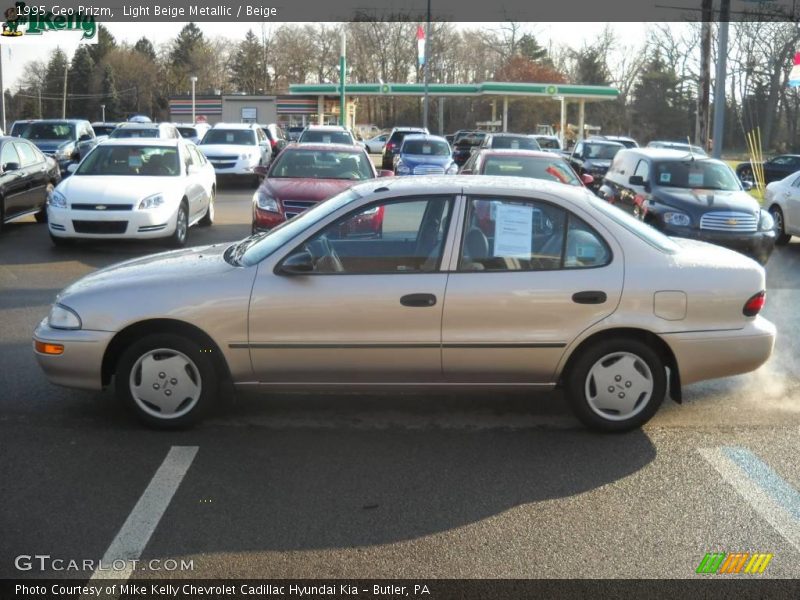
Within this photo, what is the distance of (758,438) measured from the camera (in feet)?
18.7

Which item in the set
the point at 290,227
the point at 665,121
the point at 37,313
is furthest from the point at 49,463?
the point at 665,121

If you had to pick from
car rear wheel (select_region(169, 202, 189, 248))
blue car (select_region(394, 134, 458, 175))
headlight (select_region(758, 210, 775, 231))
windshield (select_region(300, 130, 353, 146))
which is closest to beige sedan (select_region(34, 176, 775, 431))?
headlight (select_region(758, 210, 775, 231))

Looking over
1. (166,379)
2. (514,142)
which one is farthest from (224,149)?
(166,379)

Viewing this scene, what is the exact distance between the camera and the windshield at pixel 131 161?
1358cm

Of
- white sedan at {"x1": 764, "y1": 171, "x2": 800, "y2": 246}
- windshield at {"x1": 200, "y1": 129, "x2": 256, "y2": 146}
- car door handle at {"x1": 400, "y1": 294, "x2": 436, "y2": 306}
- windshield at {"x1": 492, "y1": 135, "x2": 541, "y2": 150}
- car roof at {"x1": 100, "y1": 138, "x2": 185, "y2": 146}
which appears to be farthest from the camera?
windshield at {"x1": 200, "y1": 129, "x2": 256, "y2": 146}

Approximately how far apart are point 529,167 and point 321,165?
3.18 meters

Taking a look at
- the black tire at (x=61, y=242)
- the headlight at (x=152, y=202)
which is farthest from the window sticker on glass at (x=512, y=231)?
the black tire at (x=61, y=242)

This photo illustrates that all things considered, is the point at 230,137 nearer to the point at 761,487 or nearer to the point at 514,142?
the point at 514,142

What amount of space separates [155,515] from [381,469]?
1.29m

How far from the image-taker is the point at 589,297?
546 cm

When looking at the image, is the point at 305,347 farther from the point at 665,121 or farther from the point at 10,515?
the point at 665,121

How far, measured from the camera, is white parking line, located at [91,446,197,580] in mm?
3918

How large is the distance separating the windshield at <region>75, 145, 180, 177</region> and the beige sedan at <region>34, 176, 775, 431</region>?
8379 mm

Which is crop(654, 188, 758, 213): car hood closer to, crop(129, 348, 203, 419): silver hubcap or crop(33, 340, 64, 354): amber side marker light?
crop(129, 348, 203, 419): silver hubcap
